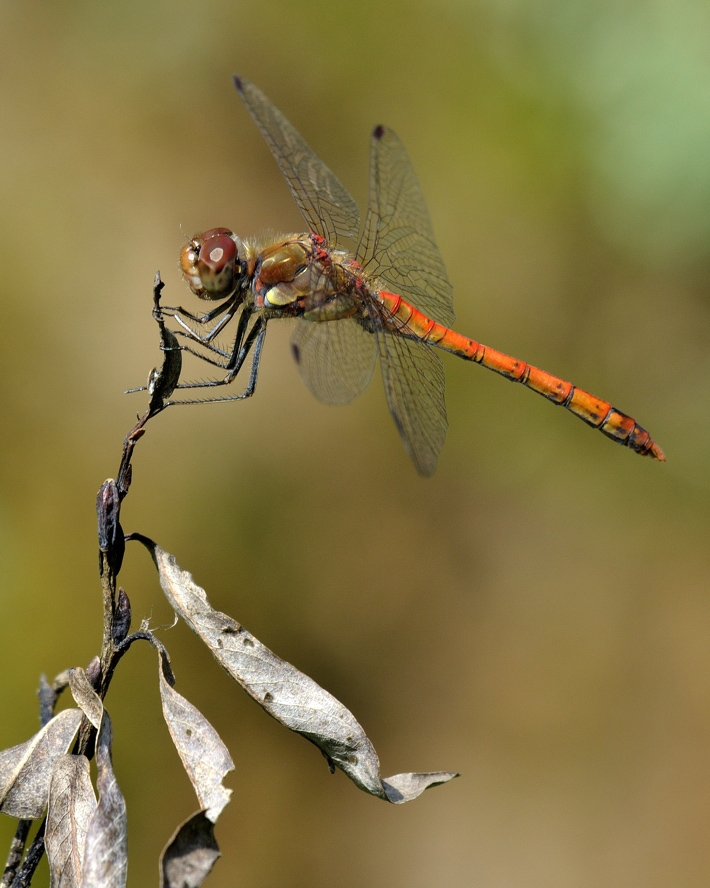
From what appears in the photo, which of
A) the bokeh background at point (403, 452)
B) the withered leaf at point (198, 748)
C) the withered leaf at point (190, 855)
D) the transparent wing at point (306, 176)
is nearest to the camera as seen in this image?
the withered leaf at point (190, 855)

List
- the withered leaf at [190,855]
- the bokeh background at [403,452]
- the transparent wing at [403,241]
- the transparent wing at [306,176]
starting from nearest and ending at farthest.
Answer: the withered leaf at [190,855] < the transparent wing at [306,176] < the transparent wing at [403,241] < the bokeh background at [403,452]

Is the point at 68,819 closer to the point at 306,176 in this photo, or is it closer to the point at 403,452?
the point at 306,176

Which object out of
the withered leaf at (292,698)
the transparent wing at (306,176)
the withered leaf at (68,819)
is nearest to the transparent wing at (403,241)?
the transparent wing at (306,176)

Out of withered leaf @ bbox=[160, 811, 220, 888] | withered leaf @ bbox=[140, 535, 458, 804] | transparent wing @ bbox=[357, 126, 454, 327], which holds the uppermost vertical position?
transparent wing @ bbox=[357, 126, 454, 327]

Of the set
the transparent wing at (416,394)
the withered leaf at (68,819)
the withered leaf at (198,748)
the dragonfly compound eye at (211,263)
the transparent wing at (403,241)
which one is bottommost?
the withered leaf at (68,819)

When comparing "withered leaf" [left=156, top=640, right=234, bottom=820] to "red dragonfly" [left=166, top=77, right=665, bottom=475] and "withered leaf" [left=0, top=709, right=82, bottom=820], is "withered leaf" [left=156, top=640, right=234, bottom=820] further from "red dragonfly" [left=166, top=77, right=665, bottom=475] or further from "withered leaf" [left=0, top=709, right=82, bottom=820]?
"red dragonfly" [left=166, top=77, right=665, bottom=475]

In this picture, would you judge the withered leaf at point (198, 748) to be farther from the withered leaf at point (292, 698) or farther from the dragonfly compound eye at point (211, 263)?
the dragonfly compound eye at point (211, 263)

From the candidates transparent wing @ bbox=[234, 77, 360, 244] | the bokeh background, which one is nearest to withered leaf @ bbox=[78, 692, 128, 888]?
the bokeh background

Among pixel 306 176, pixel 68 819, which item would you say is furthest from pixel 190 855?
pixel 306 176

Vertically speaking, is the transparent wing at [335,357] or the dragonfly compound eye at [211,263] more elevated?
the dragonfly compound eye at [211,263]
